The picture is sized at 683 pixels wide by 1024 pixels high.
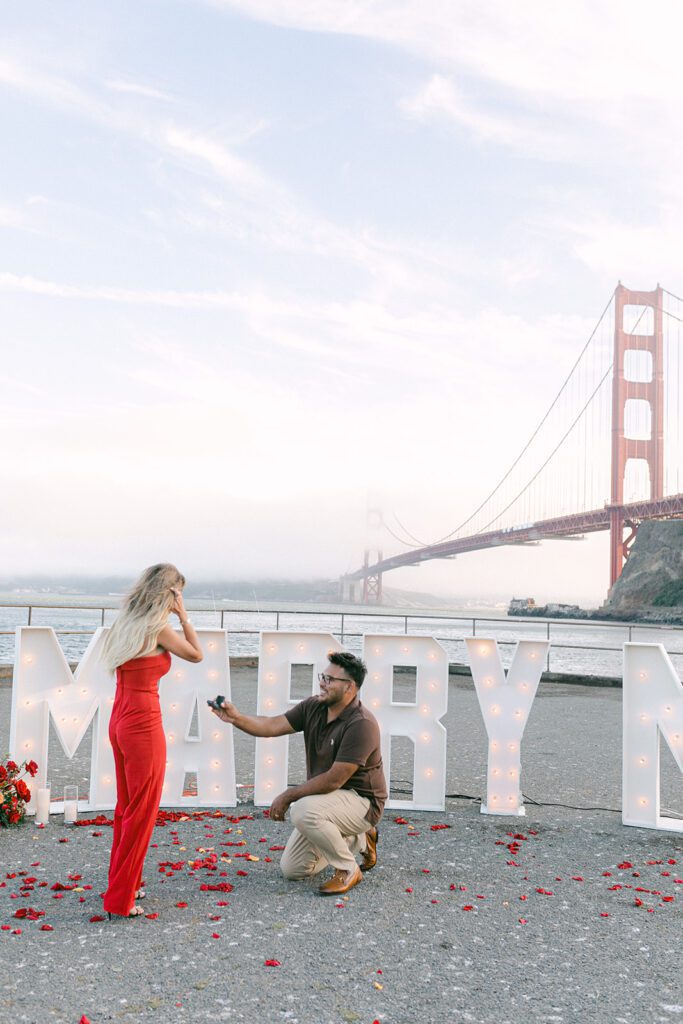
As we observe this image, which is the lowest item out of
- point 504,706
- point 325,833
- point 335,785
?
point 325,833

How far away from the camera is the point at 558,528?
1810 inches

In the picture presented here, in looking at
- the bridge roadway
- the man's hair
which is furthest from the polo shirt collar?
the bridge roadway

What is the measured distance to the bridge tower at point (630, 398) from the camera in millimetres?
53281

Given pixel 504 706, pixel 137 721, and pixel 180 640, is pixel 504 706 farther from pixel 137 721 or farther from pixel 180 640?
pixel 137 721

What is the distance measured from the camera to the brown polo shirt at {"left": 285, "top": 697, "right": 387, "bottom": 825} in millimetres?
4598

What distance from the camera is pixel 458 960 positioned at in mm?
3615

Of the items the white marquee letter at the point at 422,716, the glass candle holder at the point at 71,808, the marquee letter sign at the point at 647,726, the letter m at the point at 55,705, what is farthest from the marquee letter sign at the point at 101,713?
the marquee letter sign at the point at 647,726

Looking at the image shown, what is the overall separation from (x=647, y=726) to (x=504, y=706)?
0.92m

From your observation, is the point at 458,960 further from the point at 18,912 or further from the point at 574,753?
the point at 574,753

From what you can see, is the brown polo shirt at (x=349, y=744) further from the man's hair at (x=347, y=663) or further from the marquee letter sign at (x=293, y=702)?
the marquee letter sign at (x=293, y=702)

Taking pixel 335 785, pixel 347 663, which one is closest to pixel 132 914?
pixel 335 785

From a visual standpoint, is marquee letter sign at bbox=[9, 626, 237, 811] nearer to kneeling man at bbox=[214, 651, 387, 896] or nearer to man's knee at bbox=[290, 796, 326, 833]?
kneeling man at bbox=[214, 651, 387, 896]

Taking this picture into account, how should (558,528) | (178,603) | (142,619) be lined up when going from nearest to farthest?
1. (142,619)
2. (178,603)
3. (558,528)

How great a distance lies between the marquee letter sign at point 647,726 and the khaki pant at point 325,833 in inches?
83.9
